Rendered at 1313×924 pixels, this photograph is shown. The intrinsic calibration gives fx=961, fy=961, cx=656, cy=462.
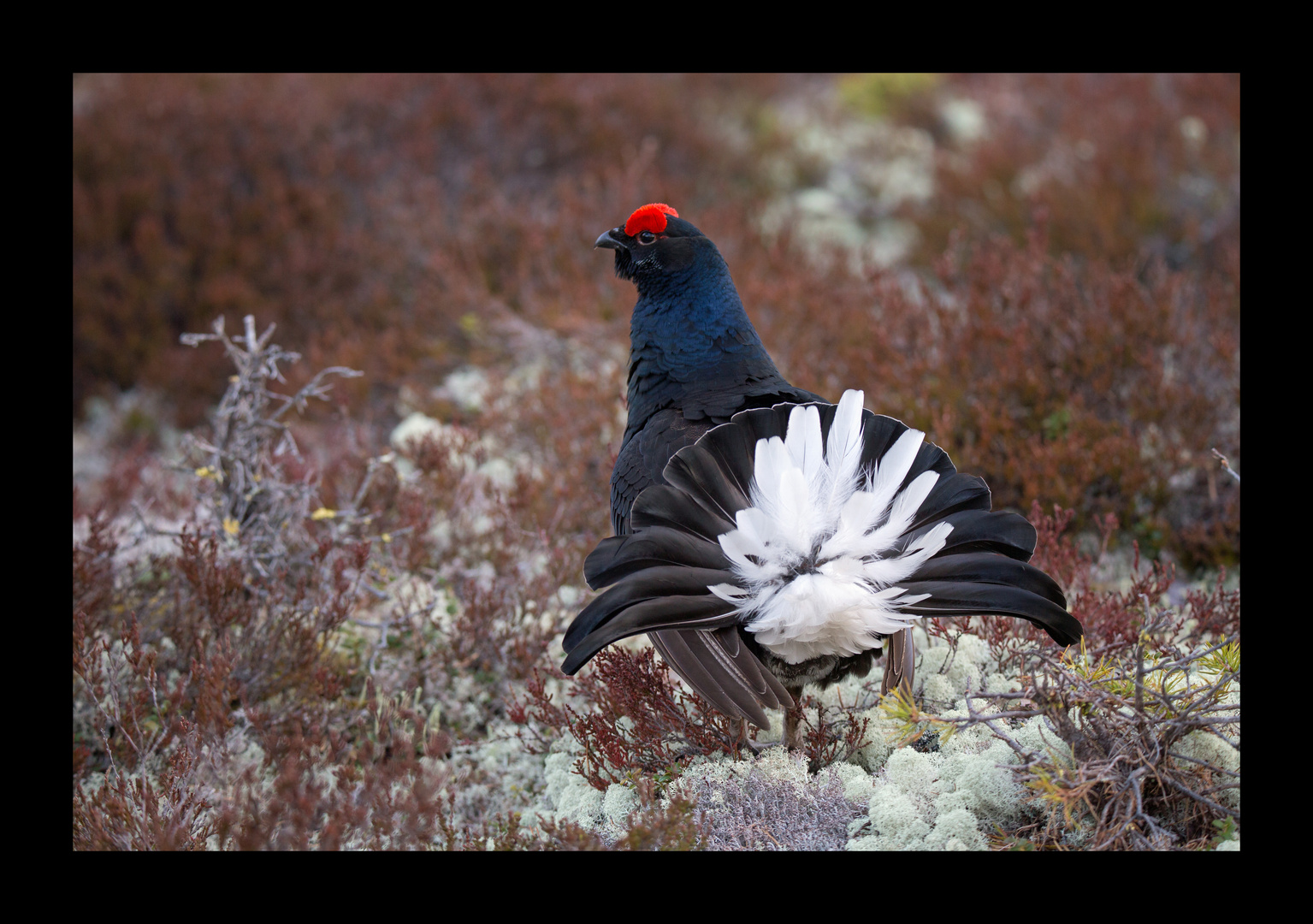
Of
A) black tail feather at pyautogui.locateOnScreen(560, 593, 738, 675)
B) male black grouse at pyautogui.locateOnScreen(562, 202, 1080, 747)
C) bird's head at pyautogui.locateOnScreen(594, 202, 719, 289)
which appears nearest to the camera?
black tail feather at pyautogui.locateOnScreen(560, 593, 738, 675)

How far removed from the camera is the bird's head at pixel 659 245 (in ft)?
11.1

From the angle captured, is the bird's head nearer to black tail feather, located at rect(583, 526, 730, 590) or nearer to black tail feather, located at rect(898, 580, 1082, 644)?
black tail feather, located at rect(583, 526, 730, 590)

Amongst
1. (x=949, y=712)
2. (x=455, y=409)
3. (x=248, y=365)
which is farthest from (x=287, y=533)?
(x=949, y=712)

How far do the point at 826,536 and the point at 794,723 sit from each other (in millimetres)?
794

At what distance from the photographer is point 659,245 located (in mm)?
3414

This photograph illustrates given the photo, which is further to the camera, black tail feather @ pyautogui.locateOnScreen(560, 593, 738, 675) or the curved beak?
the curved beak

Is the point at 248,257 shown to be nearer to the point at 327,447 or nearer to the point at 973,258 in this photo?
the point at 327,447

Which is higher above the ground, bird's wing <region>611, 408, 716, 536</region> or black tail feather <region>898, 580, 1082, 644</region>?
bird's wing <region>611, 408, 716, 536</region>

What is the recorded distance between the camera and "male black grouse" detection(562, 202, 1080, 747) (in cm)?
227

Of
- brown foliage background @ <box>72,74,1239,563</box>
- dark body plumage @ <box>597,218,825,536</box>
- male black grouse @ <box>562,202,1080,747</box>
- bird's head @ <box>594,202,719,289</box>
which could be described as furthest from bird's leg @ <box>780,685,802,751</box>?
brown foliage background @ <box>72,74,1239,563</box>

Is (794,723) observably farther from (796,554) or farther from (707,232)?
(707,232)

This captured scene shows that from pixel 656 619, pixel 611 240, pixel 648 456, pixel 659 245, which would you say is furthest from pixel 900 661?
pixel 611 240

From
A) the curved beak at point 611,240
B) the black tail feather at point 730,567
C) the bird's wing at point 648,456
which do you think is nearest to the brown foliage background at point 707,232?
the curved beak at point 611,240

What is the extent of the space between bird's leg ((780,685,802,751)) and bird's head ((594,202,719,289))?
1.48 metres
